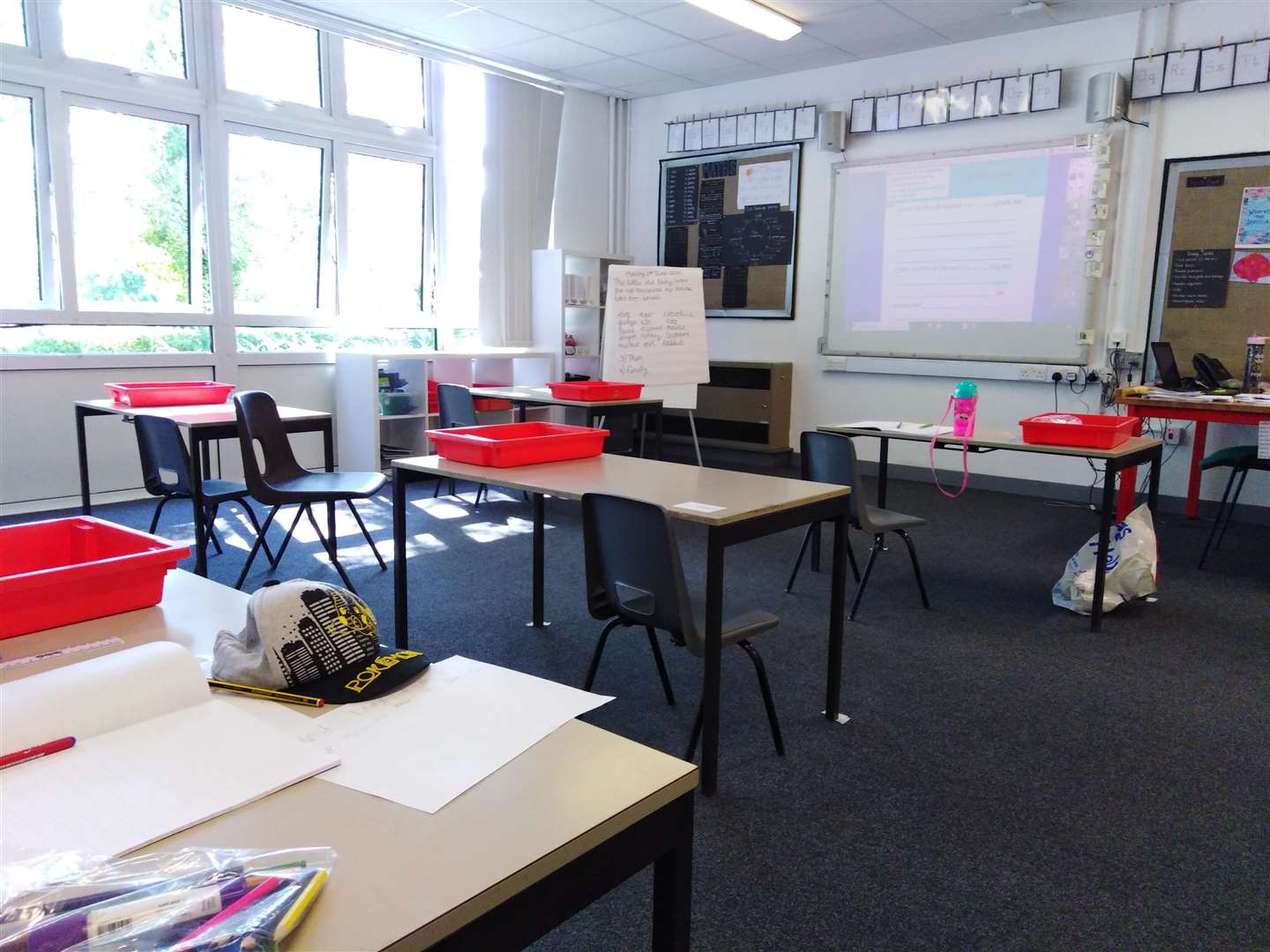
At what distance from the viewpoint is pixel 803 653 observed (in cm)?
314

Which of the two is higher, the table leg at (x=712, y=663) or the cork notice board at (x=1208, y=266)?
the cork notice board at (x=1208, y=266)

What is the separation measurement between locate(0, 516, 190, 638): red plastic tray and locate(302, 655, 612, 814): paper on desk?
494 millimetres

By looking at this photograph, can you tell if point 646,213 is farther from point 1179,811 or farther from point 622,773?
point 622,773

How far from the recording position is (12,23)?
4.84 meters

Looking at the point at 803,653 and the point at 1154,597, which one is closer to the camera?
the point at 803,653

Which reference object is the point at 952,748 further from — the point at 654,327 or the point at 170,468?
the point at 654,327

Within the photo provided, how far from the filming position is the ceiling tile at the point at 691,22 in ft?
18.3

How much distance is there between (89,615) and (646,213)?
7.12 metres

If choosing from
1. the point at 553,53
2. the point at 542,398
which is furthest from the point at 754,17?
the point at 542,398

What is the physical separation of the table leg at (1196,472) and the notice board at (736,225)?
9.65 ft

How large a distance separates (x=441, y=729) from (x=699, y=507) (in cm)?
132

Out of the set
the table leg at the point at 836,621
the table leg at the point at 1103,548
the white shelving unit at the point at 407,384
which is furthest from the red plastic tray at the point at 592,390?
the table leg at the point at 836,621

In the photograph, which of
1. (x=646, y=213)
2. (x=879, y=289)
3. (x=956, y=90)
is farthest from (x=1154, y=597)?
(x=646, y=213)

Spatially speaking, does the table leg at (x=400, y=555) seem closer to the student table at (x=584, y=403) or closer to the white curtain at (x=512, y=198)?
the student table at (x=584, y=403)
